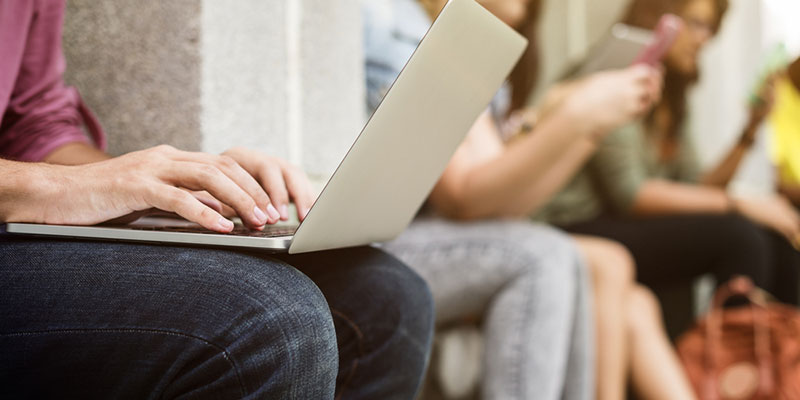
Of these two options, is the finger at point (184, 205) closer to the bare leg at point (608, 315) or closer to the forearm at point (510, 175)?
the forearm at point (510, 175)

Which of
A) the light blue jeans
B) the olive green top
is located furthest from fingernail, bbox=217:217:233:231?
the olive green top

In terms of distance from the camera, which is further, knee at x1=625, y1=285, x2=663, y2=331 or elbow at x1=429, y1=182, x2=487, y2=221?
knee at x1=625, y1=285, x2=663, y2=331

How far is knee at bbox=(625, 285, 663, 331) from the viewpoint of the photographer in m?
1.34

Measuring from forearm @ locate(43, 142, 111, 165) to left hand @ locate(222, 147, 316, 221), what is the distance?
173 mm

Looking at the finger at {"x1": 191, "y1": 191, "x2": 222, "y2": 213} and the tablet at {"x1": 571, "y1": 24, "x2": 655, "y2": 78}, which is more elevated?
the finger at {"x1": 191, "y1": 191, "x2": 222, "y2": 213}

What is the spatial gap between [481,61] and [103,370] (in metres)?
0.39

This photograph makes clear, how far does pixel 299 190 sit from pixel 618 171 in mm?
1270

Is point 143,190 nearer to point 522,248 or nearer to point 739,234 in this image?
point 522,248

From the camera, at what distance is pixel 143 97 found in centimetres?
87

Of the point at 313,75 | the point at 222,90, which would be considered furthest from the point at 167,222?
the point at 313,75

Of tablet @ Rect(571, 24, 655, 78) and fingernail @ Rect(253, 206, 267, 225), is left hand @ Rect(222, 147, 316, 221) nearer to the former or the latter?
fingernail @ Rect(253, 206, 267, 225)

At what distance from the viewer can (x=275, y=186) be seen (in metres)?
0.55

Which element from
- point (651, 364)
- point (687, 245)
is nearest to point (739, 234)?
point (687, 245)

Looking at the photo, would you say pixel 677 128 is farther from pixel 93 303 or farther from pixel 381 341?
pixel 93 303
